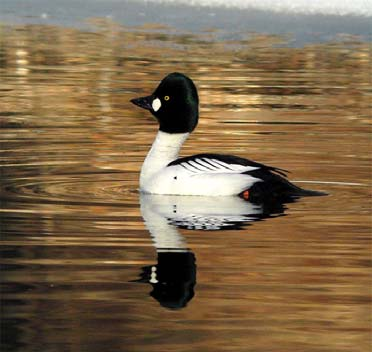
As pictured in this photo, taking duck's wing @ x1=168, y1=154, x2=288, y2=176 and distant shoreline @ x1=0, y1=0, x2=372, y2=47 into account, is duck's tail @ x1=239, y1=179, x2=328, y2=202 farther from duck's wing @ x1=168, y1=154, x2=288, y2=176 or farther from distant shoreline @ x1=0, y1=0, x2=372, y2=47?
distant shoreline @ x1=0, y1=0, x2=372, y2=47

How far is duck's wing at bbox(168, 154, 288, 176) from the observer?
884 cm

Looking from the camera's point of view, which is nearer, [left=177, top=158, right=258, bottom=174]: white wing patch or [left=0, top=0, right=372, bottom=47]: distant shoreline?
[left=177, top=158, right=258, bottom=174]: white wing patch

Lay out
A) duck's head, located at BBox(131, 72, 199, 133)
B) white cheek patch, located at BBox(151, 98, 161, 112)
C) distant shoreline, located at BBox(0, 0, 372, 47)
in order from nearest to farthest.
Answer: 1. duck's head, located at BBox(131, 72, 199, 133)
2. white cheek patch, located at BBox(151, 98, 161, 112)
3. distant shoreline, located at BBox(0, 0, 372, 47)

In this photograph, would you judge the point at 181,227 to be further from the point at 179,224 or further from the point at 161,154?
the point at 161,154

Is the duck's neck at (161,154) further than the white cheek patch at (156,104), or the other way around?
the white cheek patch at (156,104)

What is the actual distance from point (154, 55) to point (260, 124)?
6047 mm

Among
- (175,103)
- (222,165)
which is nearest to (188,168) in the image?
(222,165)

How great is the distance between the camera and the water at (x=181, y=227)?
18.7 ft

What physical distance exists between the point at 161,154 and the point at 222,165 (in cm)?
75

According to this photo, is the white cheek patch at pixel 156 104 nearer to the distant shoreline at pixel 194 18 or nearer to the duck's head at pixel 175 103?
the duck's head at pixel 175 103

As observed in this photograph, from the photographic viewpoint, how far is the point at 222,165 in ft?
29.3

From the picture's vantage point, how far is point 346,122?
12570mm

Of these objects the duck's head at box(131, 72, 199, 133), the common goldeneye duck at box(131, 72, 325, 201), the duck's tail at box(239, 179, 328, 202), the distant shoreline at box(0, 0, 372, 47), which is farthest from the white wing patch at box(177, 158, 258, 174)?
the distant shoreline at box(0, 0, 372, 47)

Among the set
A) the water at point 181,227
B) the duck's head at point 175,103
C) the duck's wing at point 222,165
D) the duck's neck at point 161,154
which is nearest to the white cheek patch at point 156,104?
the duck's head at point 175,103
